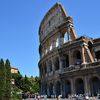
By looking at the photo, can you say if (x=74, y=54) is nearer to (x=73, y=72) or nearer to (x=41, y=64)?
(x=73, y=72)

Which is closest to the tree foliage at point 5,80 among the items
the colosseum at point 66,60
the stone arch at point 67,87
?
the colosseum at point 66,60

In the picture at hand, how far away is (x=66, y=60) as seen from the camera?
56125 millimetres

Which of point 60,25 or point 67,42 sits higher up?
point 60,25

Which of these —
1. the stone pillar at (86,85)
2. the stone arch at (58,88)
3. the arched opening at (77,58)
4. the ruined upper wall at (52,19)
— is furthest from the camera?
the ruined upper wall at (52,19)

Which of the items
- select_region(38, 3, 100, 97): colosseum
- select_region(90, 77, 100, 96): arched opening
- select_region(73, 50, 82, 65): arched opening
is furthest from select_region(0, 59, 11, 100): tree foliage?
select_region(73, 50, 82, 65): arched opening

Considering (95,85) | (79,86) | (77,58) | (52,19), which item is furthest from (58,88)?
(52,19)

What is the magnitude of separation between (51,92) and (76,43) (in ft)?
41.7

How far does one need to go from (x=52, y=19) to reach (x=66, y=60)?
1145cm

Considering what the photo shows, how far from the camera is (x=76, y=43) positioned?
51969 mm

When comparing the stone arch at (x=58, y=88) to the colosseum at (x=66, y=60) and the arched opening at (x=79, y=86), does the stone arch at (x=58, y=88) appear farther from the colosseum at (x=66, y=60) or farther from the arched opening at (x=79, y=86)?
the arched opening at (x=79, y=86)

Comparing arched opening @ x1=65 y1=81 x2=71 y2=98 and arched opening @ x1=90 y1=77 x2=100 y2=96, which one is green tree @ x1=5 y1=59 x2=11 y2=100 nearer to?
arched opening @ x1=90 y1=77 x2=100 y2=96

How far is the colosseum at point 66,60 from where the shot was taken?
4956 cm

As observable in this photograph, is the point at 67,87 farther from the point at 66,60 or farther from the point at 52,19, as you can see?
the point at 52,19

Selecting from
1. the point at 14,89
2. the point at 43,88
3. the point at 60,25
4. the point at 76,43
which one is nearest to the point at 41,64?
the point at 43,88
